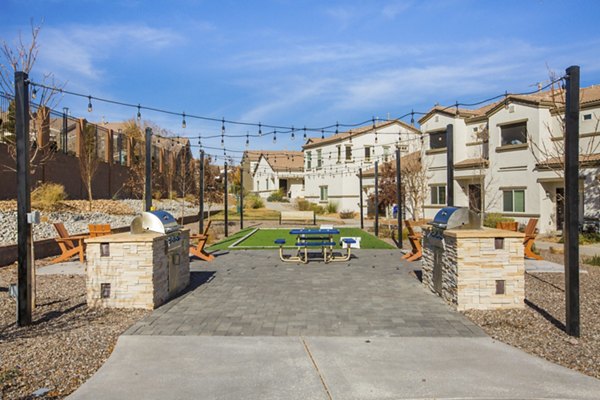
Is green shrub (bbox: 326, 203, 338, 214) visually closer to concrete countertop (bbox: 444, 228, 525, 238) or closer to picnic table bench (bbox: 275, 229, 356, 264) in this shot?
picnic table bench (bbox: 275, 229, 356, 264)

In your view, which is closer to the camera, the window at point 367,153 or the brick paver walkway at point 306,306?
the brick paver walkway at point 306,306

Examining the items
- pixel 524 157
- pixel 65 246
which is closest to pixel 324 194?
pixel 524 157

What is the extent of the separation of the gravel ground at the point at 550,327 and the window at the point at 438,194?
61.1 ft

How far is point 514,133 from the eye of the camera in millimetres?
22547

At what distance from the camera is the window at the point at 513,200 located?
871 inches

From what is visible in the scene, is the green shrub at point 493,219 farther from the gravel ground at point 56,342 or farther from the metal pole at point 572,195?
the gravel ground at point 56,342

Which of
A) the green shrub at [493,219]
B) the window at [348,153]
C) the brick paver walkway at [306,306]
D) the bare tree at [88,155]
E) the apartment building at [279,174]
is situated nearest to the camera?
the brick paver walkway at [306,306]

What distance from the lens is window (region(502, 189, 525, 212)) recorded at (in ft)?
72.5

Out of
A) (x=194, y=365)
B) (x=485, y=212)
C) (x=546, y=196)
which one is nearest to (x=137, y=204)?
(x=485, y=212)

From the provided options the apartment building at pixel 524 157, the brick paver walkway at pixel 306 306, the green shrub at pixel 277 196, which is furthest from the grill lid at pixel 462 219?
the green shrub at pixel 277 196

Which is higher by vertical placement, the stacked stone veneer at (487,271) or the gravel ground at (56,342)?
the stacked stone veneer at (487,271)

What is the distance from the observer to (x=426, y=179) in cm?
2814

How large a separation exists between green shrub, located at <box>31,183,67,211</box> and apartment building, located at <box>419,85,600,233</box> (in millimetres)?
18388

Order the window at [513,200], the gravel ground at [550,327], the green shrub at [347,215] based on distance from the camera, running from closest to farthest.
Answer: the gravel ground at [550,327]
the window at [513,200]
the green shrub at [347,215]
